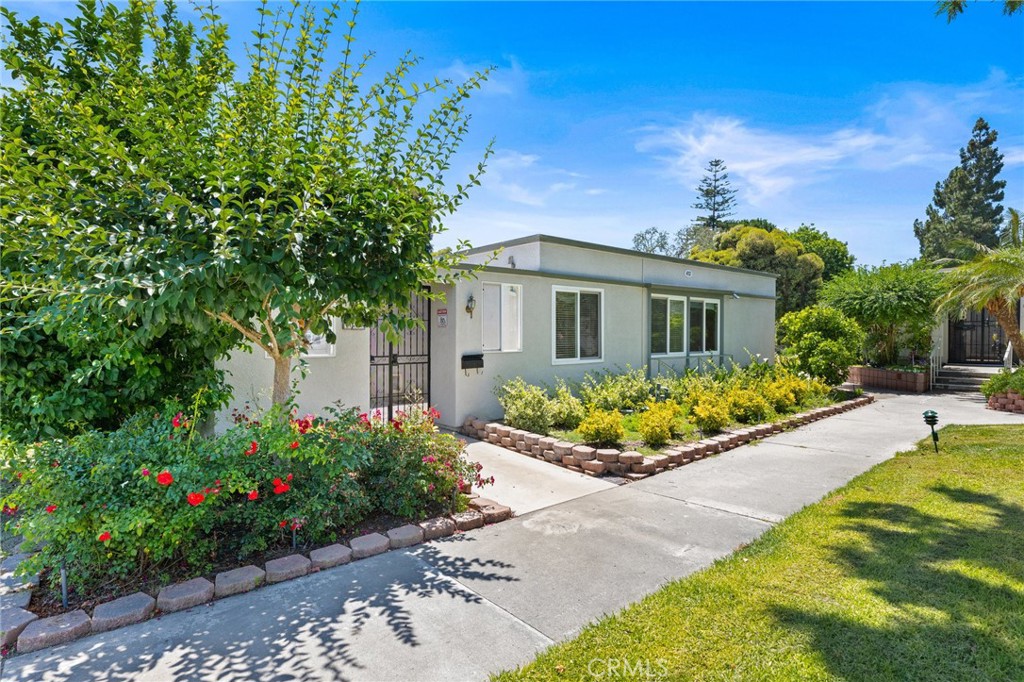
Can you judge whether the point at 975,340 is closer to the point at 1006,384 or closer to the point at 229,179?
the point at 1006,384

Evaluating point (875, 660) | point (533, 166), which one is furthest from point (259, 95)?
point (533, 166)

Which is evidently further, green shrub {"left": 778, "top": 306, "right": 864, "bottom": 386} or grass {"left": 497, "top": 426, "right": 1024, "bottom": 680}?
green shrub {"left": 778, "top": 306, "right": 864, "bottom": 386}

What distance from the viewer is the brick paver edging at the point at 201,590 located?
2910 mm

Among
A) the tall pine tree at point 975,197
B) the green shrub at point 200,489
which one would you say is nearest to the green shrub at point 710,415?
the green shrub at point 200,489

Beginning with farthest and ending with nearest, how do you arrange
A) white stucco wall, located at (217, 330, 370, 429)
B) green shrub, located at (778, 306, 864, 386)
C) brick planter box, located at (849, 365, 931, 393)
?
1. brick planter box, located at (849, 365, 931, 393)
2. green shrub, located at (778, 306, 864, 386)
3. white stucco wall, located at (217, 330, 370, 429)

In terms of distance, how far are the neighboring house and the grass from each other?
4.47 meters

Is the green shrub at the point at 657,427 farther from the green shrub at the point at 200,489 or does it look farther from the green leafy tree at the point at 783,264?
the green leafy tree at the point at 783,264

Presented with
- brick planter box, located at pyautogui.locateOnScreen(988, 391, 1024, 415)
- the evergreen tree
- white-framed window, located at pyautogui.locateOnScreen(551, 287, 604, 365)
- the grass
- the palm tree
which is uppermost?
the evergreen tree

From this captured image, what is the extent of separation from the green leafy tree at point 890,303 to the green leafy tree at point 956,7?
434 inches

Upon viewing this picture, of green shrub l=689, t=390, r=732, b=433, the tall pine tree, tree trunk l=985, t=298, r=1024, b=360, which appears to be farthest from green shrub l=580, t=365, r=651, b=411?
the tall pine tree

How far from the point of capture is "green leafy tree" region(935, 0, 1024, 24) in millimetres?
5781

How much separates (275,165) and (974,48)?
10.9m

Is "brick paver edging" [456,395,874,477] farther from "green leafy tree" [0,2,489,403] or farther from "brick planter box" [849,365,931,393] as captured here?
"brick planter box" [849,365,931,393]

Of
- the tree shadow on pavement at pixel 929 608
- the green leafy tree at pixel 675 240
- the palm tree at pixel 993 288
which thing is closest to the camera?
the tree shadow on pavement at pixel 929 608
